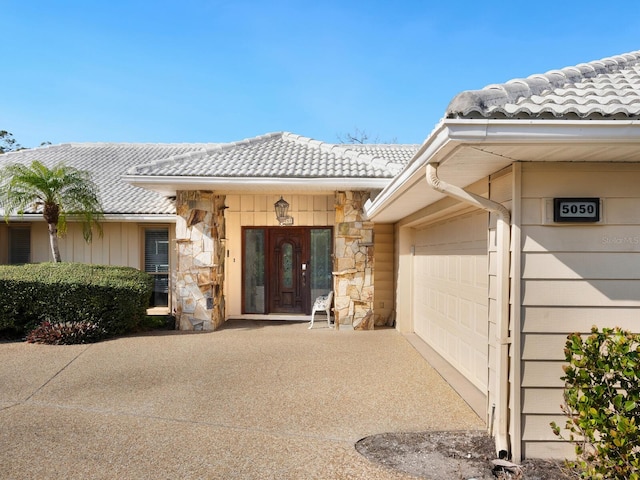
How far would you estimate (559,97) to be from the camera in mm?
3510

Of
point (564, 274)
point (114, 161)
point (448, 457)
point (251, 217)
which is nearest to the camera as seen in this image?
point (564, 274)

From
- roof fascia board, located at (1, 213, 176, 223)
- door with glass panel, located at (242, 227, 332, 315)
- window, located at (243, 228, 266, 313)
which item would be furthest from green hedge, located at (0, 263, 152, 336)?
door with glass panel, located at (242, 227, 332, 315)

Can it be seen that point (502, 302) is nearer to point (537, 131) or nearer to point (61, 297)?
point (537, 131)

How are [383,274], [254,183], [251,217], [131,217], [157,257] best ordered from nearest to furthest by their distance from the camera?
[254,183] < [383,274] < [131,217] < [251,217] < [157,257]

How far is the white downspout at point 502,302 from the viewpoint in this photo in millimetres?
3814

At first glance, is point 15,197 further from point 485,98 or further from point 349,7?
point 485,98

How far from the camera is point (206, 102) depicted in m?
16.1

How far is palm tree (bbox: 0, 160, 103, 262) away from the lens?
10.6 metres

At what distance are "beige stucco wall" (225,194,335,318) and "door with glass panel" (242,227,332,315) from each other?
17 centimetres

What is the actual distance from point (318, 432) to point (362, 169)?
→ 6493mm

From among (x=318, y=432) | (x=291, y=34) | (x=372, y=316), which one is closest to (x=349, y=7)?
(x=291, y=34)

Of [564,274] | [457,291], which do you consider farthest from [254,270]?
[564,274]

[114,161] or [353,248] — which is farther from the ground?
[114,161]

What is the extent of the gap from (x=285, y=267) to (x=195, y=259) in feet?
8.53
